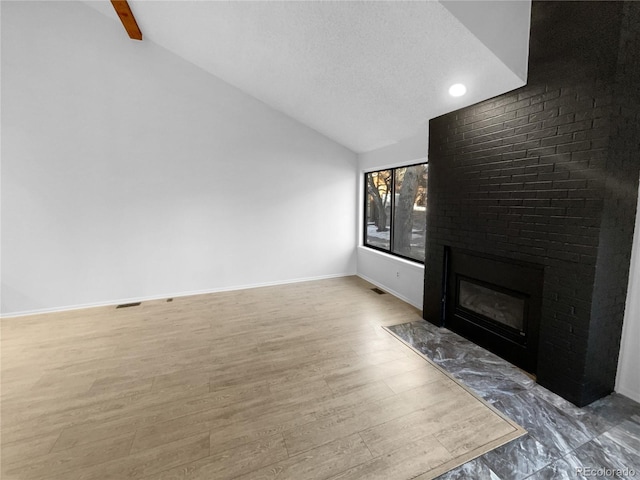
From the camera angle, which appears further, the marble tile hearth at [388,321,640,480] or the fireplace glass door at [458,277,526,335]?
the fireplace glass door at [458,277,526,335]

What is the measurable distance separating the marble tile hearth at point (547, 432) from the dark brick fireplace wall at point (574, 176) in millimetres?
137

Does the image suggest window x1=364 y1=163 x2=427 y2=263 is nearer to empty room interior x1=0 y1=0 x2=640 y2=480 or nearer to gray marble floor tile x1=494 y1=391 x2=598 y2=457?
empty room interior x1=0 y1=0 x2=640 y2=480

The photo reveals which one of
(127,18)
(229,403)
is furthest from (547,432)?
(127,18)

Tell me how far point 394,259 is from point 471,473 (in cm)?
292

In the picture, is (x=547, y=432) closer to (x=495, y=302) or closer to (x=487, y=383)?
(x=487, y=383)

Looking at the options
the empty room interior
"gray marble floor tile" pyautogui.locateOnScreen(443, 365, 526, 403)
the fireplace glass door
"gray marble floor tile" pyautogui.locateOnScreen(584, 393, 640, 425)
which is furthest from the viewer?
the fireplace glass door

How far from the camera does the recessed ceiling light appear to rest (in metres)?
2.52

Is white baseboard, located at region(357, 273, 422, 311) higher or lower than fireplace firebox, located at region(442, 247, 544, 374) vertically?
lower

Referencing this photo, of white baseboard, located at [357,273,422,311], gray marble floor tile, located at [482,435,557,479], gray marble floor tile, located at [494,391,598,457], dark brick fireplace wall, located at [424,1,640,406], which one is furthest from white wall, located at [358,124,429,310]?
gray marble floor tile, located at [482,435,557,479]

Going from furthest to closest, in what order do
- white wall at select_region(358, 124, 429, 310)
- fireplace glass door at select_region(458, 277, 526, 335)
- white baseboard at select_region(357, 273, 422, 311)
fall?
white baseboard at select_region(357, 273, 422, 311) → white wall at select_region(358, 124, 429, 310) → fireplace glass door at select_region(458, 277, 526, 335)

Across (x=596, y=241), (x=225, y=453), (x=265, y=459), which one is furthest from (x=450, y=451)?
(x=596, y=241)

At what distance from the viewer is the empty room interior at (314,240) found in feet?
5.78

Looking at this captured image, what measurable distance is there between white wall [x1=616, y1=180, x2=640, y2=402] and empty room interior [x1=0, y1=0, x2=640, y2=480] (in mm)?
13

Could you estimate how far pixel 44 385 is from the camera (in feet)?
7.50
